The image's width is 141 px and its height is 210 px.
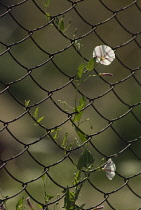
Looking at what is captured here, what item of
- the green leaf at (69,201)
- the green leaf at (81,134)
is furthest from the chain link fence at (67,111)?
the green leaf at (69,201)

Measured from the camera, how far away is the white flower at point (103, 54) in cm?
248

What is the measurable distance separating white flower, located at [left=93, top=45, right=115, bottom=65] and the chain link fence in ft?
1.44

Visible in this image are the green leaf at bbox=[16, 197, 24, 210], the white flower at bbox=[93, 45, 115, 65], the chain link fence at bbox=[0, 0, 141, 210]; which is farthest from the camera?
the chain link fence at bbox=[0, 0, 141, 210]

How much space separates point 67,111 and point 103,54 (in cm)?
82

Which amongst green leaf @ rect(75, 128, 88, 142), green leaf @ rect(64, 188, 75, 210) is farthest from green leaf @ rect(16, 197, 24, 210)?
green leaf @ rect(75, 128, 88, 142)

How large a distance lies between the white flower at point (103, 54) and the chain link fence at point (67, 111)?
1.44 feet

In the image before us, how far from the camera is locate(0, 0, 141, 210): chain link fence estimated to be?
342 cm

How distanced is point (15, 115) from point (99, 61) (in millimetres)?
1562

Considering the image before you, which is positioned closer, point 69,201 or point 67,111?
point 69,201

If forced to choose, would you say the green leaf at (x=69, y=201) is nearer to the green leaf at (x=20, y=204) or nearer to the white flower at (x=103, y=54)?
the green leaf at (x=20, y=204)

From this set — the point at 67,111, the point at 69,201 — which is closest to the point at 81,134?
the point at 69,201

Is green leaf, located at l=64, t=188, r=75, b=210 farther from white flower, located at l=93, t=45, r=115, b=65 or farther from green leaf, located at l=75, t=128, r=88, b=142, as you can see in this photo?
white flower, located at l=93, t=45, r=115, b=65

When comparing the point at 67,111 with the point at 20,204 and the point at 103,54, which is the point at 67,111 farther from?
the point at 20,204

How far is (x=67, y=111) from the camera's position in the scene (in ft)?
10.8
